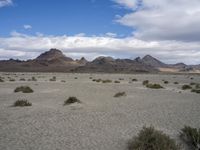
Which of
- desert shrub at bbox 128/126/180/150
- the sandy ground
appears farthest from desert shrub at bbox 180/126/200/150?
desert shrub at bbox 128/126/180/150

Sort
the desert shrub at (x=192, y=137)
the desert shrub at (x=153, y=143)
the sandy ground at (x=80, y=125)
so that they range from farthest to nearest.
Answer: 1. the sandy ground at (x=80, y=125)
2. the desert shrub at (x=192, y=137)
3. the desert shrub at (x=153, y=143)

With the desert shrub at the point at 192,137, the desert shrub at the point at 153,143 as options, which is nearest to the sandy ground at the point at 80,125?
the desert shrub at the point at 192,137

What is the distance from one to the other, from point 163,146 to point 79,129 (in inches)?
162

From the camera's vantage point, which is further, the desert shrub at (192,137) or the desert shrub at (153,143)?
the desert shrub at (192,137)

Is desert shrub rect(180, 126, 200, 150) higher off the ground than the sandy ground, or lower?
higher

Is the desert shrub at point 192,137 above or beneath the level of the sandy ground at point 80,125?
A: above

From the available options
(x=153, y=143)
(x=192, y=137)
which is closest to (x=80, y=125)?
(x=153, y=143)

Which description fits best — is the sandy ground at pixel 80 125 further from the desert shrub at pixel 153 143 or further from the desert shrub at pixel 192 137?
the desert shrub at pixel 153 143

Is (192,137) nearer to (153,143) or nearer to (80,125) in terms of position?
(153,143)

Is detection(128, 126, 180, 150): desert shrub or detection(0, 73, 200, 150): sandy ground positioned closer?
detection(128, 126, 180, 150): desert shrub

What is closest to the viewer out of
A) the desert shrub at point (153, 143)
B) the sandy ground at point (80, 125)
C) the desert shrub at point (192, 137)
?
the desert shrub at point (153, 143)

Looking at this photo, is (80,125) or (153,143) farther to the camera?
(80,125)

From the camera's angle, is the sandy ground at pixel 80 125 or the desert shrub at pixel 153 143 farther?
the sandy ground at pixel 80 125

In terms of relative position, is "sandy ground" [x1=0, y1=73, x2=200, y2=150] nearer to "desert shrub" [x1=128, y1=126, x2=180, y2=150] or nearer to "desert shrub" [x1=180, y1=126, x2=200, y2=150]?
"desert shrub" [x1=180, y1=126, x2=200, y2=150]
